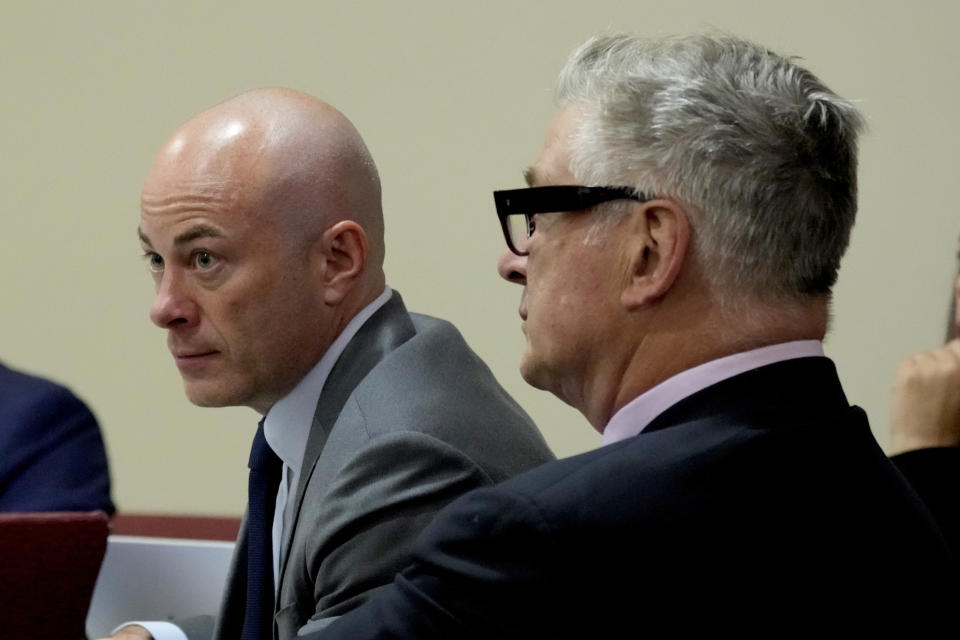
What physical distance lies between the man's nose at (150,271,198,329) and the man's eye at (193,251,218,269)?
0.10 feet

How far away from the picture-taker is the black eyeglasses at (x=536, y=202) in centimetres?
121

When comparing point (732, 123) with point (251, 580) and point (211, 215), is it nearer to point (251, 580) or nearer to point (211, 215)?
point (211, 215)

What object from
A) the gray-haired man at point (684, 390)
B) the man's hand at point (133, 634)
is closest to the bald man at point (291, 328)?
the man's hand at point (133, 634)

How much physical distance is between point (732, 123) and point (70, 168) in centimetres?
248

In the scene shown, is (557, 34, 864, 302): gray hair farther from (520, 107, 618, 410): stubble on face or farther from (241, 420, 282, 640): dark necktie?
(241, 420, 282, 640): dark necktie

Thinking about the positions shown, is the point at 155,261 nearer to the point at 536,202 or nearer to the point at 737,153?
the point at 536,202

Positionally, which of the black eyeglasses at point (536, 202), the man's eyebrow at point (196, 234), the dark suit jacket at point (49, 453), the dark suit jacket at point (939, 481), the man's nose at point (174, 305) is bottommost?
the dark suit jacket at point (49, 453)

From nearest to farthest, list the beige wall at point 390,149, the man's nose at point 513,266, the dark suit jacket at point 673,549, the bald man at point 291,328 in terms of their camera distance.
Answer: the dark suit jacket at point 673,549 < the man's nose at point 513,266 < the bald man at point 291,328 < the beige wall at point 390,149

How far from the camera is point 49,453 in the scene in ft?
7.26

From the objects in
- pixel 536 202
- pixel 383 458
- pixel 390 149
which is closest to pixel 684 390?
pixel 536 202

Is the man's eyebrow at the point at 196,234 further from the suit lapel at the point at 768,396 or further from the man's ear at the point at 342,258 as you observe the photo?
the suit lapel at the point at 768,396

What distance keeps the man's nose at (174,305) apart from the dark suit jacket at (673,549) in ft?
2.23

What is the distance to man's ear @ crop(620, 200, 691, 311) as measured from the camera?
3.86 ft

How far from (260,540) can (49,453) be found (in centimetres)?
65
